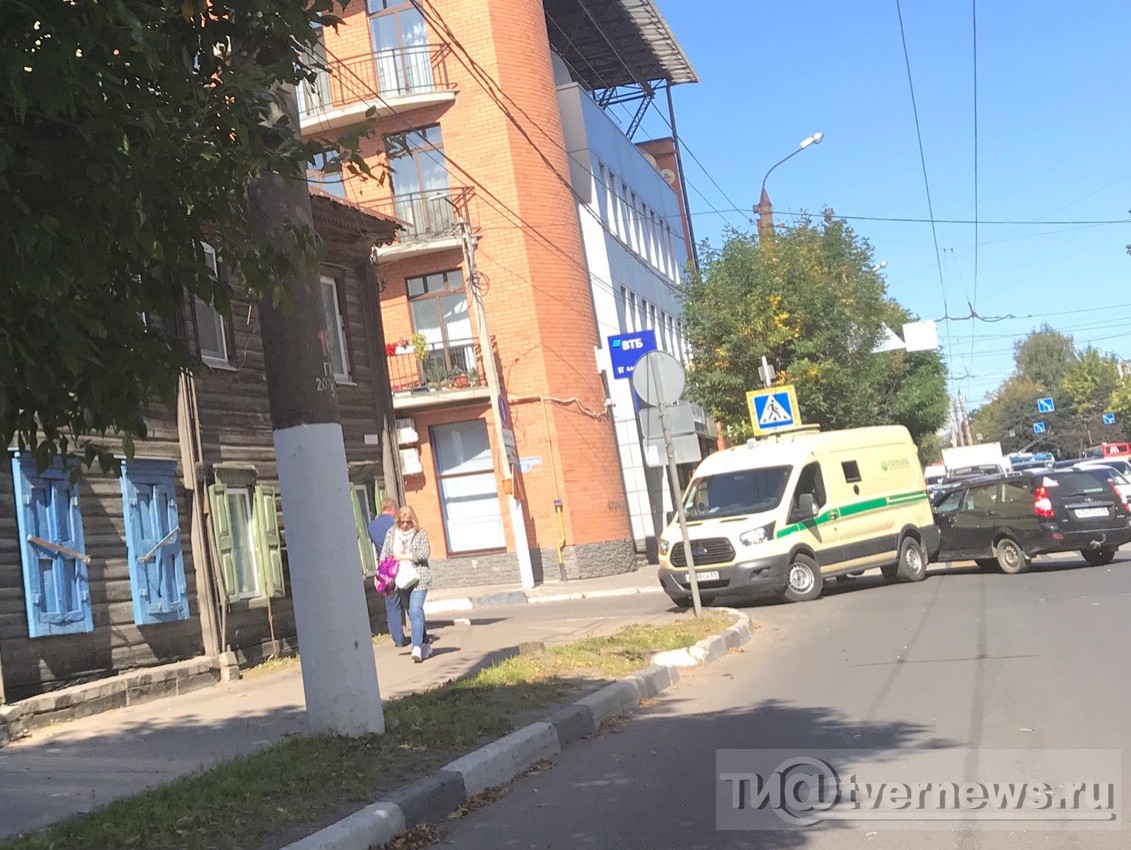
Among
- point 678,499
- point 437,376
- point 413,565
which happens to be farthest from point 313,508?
point 437,376

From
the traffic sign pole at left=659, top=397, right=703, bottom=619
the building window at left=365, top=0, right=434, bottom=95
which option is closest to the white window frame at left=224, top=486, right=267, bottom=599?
Result: the traffic sign pole at left=659, top=397, right=703, bottom=619

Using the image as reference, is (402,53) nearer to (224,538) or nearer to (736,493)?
(736,493)

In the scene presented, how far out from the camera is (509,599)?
2505 centimetres

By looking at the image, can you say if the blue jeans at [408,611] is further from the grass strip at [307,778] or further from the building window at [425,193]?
the building window at [425,193]

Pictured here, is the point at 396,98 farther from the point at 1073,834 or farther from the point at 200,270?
the point at 1073,834

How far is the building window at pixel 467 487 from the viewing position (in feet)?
98.1

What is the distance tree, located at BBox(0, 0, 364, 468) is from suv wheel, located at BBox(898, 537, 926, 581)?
50.2 ft

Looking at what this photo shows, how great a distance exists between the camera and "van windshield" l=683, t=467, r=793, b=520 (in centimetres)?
1803

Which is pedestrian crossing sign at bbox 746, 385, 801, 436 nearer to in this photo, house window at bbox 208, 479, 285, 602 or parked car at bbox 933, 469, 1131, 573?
parked car at bbox 933, 469, 1131, 573

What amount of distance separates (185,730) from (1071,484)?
48.0ft

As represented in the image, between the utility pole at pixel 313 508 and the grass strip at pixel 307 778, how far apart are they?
0.30 meters

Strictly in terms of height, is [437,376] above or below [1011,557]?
above

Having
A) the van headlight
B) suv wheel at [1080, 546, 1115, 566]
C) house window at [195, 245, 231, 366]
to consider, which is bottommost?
suv wheel at [1080, 546, 1115, 566]

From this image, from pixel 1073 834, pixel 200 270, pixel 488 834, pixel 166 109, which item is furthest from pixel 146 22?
pixel 1073 834
